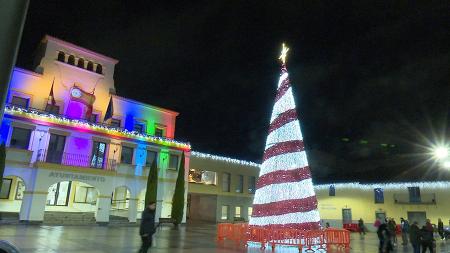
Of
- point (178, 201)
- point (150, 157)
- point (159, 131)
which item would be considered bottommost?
point (178, 201)

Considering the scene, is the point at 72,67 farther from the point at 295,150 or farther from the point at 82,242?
the point at 295,150

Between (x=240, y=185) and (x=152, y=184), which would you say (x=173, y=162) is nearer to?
(x=152, y=184)

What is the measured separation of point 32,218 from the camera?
81.3ft

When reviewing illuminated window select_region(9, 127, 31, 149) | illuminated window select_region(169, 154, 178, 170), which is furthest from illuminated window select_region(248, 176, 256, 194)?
illuminated window select_region(9, 127, 31, 149)

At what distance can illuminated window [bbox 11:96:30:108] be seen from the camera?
27625 millimetres

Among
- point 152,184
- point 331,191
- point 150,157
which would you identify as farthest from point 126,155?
point 331,191

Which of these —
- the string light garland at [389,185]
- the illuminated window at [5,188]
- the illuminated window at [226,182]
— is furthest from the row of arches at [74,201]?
the string light garland at [389,185]

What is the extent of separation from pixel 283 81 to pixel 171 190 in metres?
20.0

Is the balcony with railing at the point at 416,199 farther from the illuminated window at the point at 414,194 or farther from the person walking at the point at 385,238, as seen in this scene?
the person walking at the point at 385,238

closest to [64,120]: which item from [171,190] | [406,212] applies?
[171,190]

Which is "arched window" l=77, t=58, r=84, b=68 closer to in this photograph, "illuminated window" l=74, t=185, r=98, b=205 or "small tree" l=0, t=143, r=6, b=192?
"small tree" l=0, t=143, r=6, b=192

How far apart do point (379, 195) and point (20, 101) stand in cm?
3870

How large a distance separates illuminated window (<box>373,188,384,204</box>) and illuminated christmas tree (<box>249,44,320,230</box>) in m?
27.7

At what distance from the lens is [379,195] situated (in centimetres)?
4062
